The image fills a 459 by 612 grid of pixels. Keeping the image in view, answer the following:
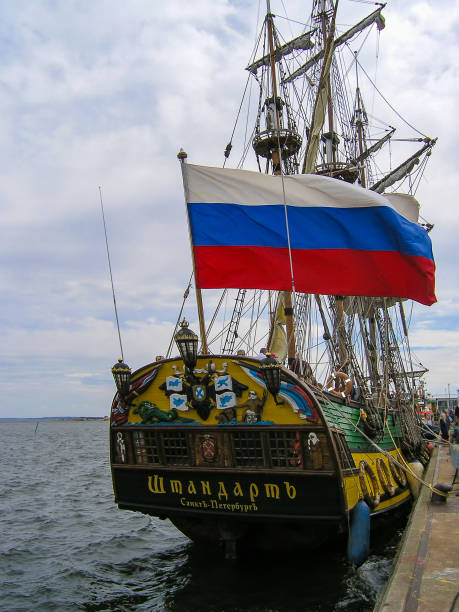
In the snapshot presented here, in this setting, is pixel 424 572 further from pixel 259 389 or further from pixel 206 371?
pixel 206 371

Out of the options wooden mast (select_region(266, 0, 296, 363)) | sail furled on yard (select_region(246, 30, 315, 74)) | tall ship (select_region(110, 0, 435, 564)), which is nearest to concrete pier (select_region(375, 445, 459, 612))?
tall ship (select_region(110, 0, 435, 564))

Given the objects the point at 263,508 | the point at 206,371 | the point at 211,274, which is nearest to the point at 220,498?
the point at 263,508

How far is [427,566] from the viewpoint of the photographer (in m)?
6.42

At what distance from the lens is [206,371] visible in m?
9.26

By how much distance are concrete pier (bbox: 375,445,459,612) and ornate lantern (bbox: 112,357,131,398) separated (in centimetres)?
518

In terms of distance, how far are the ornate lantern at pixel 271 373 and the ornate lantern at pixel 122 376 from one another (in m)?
2.69

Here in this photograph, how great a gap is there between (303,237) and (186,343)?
10.5 feet

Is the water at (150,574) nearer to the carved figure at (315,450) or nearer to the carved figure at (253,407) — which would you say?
the carved figure at (315,450)

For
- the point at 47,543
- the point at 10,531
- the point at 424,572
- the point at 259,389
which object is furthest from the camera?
the point at 10,531

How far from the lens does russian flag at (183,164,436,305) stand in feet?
32.1

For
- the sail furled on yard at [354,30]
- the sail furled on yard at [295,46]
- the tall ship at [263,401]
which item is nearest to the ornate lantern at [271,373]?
the tall ship at [263,401]

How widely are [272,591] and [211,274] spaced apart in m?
5.39

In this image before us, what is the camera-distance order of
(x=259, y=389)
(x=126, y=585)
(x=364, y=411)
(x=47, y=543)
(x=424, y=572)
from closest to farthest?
(x=424, y=572) < (x=259, y=389) < (x=126, y=585) < (x=364, y=411) < (x=47, y=543)

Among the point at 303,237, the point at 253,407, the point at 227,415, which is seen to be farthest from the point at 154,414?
the point at 303,237
